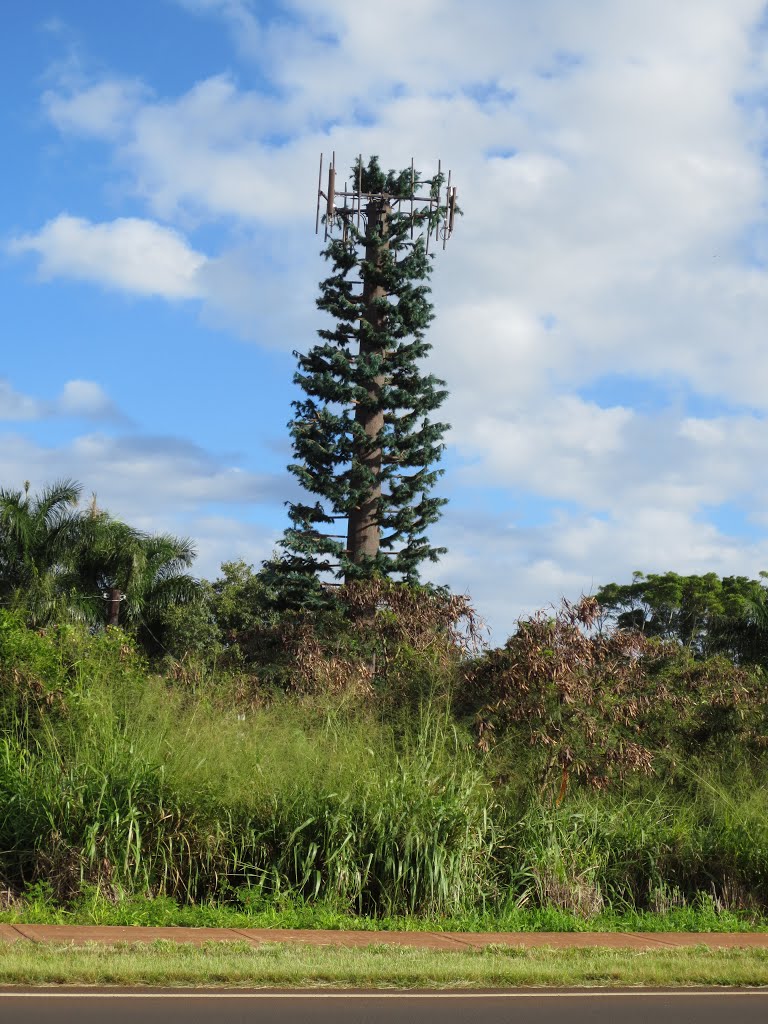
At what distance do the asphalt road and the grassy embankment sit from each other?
267 centimetres

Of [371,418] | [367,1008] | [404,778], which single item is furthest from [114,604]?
[367,1008]

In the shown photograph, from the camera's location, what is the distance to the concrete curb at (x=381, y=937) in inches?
373

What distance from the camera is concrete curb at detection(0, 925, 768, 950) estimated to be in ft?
31.1

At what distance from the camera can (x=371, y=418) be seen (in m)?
38.2

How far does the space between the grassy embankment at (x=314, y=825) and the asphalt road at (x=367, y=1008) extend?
2.67 metres

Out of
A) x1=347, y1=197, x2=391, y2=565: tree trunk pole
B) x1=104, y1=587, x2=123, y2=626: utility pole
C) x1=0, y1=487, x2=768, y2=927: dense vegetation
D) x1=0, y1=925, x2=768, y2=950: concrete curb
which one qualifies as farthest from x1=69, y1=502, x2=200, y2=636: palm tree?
x1=0, y1=925, x2=768, y2=950: concrete curb

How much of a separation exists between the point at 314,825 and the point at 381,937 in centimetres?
208

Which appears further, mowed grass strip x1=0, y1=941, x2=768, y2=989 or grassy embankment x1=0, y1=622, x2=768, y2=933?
grassy embankment x1=0, y1=622, x2=768, y2=933

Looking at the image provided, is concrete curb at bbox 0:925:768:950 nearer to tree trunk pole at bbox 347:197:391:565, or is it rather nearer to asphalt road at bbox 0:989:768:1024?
asphalt road at bbox 0:989:768:1024

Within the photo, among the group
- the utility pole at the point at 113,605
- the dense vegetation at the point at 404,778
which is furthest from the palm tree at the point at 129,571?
the dense vegetation at the point at 404,778

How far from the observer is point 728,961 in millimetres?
9711

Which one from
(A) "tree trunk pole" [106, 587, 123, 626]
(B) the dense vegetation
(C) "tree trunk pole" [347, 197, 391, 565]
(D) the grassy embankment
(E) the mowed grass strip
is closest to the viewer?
(E) the mowed grass strip

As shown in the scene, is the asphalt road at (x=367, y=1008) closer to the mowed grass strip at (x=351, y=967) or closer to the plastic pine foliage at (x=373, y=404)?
the mowed grass strip at (x=351, y=967)

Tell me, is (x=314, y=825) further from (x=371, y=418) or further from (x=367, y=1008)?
(x=371, y=418)
